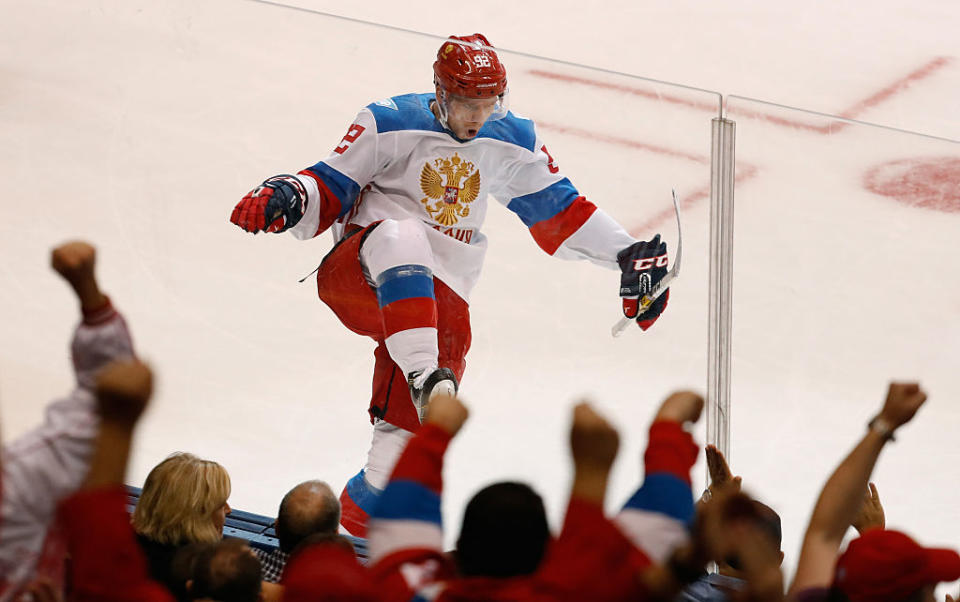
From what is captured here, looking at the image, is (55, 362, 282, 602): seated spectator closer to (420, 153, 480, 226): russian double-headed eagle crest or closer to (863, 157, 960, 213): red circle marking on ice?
(420, 153, 480, 226): russian double-headed eagle crest

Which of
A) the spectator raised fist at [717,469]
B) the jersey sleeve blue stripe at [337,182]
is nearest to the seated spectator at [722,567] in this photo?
the spectator raised fist at [717,469]

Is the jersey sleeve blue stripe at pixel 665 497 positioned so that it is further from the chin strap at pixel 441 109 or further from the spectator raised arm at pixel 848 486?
the chin strap at pixel 441 109

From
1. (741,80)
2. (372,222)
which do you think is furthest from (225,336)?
(741,80)

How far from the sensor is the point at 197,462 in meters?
1.91

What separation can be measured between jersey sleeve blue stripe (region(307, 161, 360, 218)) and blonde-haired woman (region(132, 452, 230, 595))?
2.88ft

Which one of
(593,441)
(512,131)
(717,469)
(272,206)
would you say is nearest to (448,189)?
(512,131)

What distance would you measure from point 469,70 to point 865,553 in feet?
4.70

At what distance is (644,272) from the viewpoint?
2.83m

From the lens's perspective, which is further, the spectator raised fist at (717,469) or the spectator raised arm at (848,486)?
the spectator raised fist at (717,469)

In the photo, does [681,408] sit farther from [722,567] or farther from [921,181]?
[921,181]

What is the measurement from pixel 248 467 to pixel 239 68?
83 cm

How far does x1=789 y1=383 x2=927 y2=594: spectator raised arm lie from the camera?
1481mm

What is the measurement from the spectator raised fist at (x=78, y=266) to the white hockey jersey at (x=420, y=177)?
1.21 m

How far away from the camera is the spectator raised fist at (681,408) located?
1.41 m
